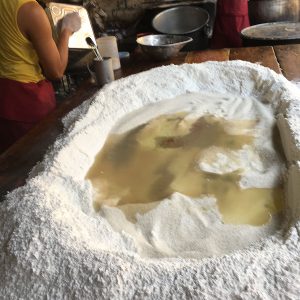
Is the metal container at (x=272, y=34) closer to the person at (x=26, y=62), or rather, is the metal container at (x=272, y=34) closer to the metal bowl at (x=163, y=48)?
the metal bowl at (x=163, y=48)

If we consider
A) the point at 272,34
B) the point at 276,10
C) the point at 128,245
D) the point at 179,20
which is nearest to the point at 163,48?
the point at 272,34

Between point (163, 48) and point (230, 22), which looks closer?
point (163, 48)

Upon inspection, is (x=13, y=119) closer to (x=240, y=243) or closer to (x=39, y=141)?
(x=39, y=141)

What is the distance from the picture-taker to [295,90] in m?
1.79

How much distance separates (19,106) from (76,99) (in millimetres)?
426

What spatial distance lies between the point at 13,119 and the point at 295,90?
64.2 inches

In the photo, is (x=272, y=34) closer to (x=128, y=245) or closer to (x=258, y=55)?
(x=258, y=55)

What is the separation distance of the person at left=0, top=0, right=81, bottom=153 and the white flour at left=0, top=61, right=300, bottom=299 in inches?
36.8

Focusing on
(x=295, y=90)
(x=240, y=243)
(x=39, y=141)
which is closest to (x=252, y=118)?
(x=295, y=90)

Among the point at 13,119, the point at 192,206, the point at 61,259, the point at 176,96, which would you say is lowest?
the point at 13,119

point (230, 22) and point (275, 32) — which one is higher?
point (275, 32)

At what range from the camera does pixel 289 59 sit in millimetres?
2391

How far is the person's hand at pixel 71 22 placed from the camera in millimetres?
2463

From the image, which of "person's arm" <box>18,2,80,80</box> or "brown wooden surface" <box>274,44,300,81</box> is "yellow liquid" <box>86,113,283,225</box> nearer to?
"brown wooden surface" <box>274,44,300,81</box>
